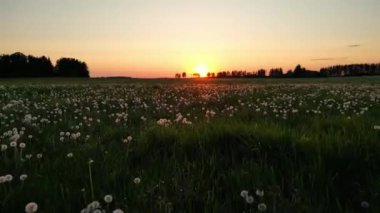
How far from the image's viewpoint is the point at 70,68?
6004 inches

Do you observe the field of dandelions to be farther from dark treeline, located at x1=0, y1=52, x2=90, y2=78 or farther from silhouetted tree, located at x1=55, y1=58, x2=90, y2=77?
silhouetted tree, located at x1=55, y1=58, x2=90, y2=77

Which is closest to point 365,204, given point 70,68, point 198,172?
point 198,172

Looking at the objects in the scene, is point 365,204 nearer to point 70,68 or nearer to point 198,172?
point 198,172

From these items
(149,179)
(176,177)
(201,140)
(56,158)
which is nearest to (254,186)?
(176,177)

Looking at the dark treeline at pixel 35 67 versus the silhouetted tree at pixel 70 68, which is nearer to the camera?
the dark treeline at pixel 35 67

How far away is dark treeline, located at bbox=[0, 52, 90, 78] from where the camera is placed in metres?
134

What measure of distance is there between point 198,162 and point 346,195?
1547 mm

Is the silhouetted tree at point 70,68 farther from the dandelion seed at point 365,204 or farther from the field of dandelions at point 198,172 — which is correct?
the dandelion seed at point 365,204

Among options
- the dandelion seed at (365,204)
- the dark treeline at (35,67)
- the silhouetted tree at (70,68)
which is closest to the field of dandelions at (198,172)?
the dandelion seed at (365,204)

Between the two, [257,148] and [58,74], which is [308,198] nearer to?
[257,148]

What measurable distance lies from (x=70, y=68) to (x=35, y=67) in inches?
633

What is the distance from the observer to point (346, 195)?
10.8ft

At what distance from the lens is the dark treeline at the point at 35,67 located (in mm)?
134125

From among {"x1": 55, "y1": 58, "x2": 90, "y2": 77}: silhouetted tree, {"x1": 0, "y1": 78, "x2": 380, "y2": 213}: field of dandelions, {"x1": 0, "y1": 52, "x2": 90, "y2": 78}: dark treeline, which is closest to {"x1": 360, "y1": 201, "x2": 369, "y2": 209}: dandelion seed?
{"x1": 0, "y1": 78, "x2": 380, "y2": 213}: field of dandelions
